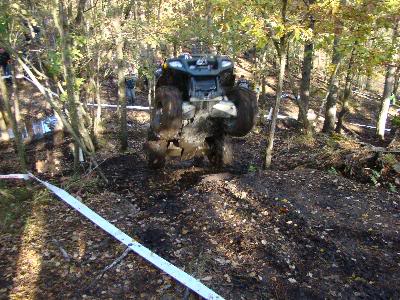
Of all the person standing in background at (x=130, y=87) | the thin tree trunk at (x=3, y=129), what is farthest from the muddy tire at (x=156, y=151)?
the person standing in background at (x=130, y=87)

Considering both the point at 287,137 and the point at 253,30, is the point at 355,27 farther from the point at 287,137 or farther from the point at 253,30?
the point at 287,137

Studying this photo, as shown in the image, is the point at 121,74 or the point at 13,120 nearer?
the point at 13,120

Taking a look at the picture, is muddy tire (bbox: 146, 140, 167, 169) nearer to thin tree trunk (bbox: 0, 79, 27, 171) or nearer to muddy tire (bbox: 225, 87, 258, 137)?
muddy tire (bbox: 225, 87, 258, 137)

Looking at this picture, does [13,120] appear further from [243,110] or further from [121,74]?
[121,74]

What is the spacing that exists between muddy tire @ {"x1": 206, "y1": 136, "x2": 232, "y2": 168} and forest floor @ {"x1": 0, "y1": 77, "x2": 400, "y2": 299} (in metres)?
0.50

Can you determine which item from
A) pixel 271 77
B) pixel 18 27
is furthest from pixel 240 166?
pixel 271 77

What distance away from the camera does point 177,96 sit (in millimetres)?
6418

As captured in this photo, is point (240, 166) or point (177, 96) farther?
point (240, 166)

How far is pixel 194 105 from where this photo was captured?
675 centimetres

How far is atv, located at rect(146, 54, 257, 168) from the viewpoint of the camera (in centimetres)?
650

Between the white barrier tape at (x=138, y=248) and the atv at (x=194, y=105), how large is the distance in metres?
1.79

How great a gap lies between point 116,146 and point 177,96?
6757mm

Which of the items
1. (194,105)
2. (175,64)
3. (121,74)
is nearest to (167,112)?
(194,105)

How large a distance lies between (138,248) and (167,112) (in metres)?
2.43
